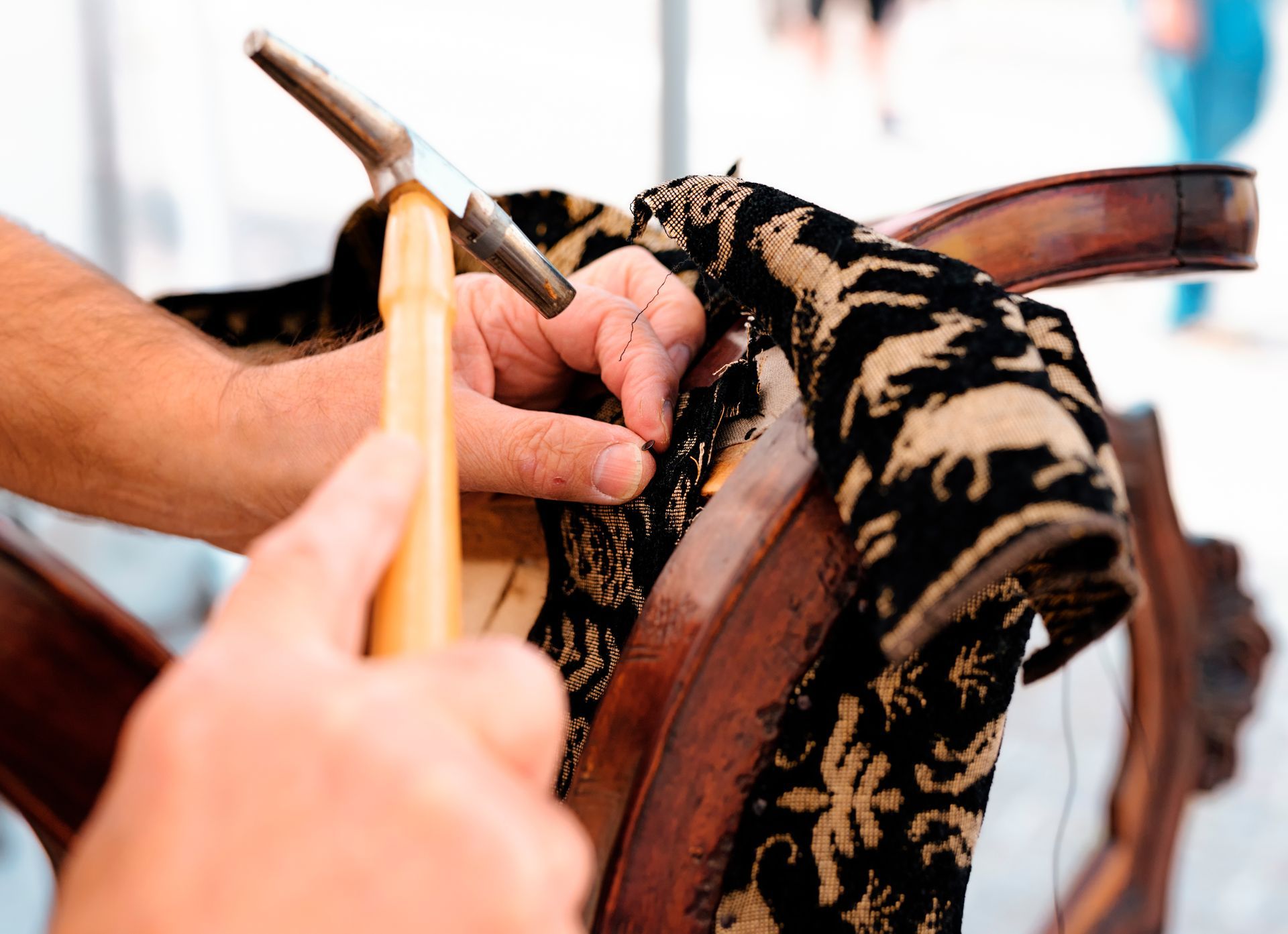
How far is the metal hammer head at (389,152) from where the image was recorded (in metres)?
0.31

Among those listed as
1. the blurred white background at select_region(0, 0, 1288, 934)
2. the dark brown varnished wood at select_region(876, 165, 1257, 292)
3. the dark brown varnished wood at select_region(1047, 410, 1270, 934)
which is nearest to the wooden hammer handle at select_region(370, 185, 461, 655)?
A: the dark brown varnished wood at select_region(876, 165, 1257, 292)

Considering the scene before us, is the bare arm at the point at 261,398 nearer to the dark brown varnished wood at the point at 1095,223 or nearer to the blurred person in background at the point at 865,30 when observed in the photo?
the dark brown varnished wood at the point at 1095,223

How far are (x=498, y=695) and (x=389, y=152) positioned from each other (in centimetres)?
22

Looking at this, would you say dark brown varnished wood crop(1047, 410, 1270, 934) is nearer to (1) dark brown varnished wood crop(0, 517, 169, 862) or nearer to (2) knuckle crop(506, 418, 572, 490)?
(2) knuckle crop(506, 418, 572, 490)

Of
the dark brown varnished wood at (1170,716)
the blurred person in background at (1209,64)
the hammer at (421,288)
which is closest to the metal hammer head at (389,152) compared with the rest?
Answer: the hammer at (421,288)

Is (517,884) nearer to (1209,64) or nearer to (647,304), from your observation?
(647,304)

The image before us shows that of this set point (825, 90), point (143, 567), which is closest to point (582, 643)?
point (143, 567)

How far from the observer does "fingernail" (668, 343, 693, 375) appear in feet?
1.50

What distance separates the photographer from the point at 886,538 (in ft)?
0.91

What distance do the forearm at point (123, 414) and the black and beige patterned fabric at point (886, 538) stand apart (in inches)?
7.2

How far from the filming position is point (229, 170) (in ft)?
5.80

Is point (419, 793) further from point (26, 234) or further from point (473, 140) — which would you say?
point (473, 140)

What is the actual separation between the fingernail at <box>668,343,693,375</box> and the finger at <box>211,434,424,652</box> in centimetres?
26

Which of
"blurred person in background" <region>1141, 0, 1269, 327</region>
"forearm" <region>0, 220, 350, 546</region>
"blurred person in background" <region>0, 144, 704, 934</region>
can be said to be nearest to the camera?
"blurred person in background" <region>0, 144, 704, 934</region>
